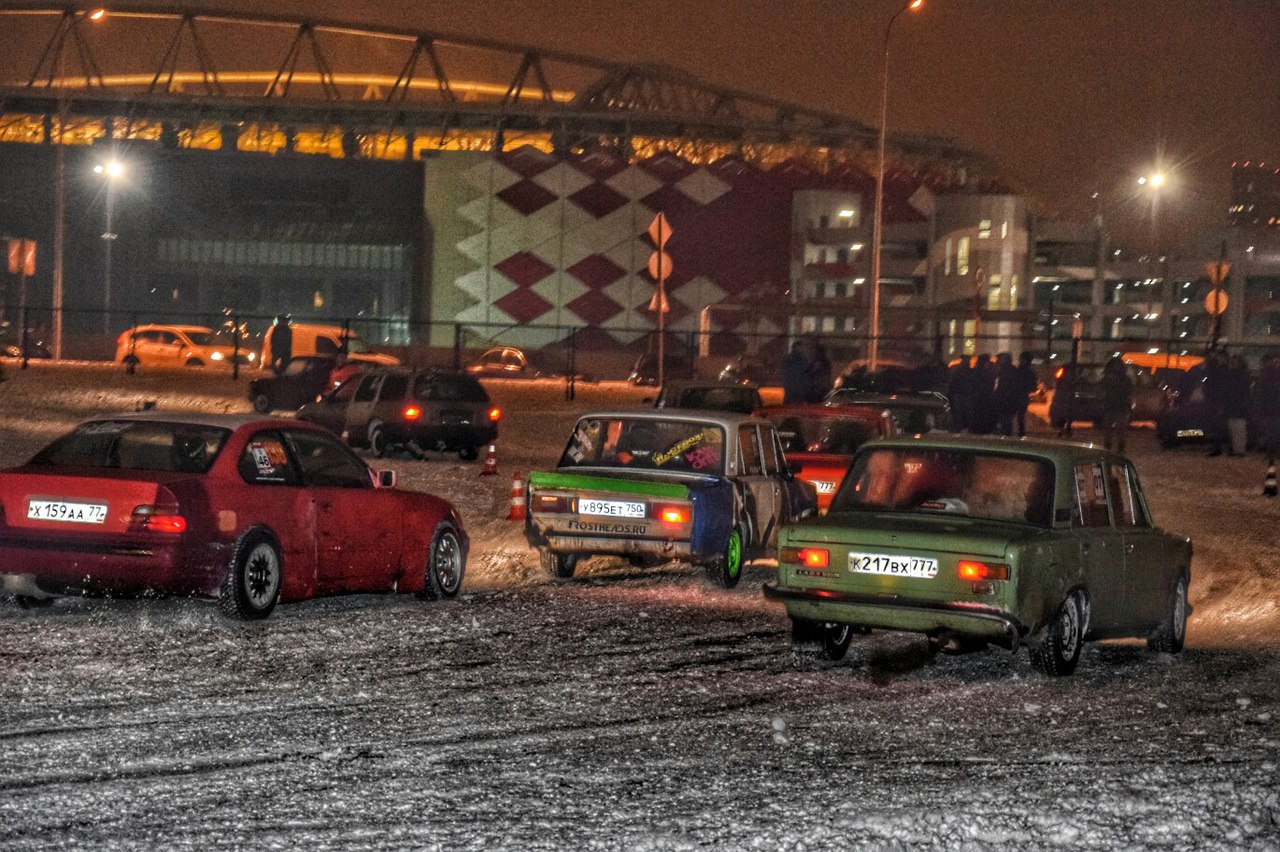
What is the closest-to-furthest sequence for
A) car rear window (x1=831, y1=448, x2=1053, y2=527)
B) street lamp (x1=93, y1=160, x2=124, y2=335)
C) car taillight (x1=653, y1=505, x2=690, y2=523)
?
car rear window (x1=831, y1=448, x2=1053, y2=527) → car taillight (x1=653, y1=505, x2=690, y2=523) → street lamp (x1=93, y1=160, x2=124, y2=335)

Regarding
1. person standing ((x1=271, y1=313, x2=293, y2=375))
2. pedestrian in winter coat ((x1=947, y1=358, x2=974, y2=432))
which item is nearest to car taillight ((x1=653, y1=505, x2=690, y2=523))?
pedestrian in winter coat ((x1=947, y1=358, x2=974, y2=432))

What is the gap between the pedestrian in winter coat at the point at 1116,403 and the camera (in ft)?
106

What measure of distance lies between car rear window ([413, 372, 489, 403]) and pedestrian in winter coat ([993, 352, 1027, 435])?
9.10 meters

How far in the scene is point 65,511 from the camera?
10648 millimetres

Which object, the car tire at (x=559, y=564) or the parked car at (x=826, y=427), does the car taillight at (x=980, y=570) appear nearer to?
the car tire at (x=559, y=564)

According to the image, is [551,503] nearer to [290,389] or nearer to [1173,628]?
[1173,628]

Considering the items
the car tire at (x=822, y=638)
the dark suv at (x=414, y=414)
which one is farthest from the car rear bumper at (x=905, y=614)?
the dark suv at (x=414, y=414)

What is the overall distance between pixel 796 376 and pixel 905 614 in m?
21.1

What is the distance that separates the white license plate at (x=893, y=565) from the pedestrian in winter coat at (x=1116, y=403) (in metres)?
22.7

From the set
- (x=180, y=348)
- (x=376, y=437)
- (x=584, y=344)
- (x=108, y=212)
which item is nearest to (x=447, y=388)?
(x=376, y=437)

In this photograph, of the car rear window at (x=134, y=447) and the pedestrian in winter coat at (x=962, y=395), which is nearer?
the car rear window at (x=134, y=447)

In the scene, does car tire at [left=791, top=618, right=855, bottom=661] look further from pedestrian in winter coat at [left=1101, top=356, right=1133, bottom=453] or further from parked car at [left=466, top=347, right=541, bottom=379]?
parked car at [left=466, top=347, right=541, bottom=379]

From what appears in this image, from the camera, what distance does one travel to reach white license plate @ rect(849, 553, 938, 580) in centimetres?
967

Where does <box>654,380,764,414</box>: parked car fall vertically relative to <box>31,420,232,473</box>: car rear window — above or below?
above
